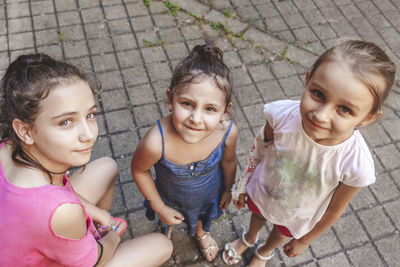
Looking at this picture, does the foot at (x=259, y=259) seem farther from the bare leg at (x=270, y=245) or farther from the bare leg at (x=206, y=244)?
the bare leg at (x=206, y=244)

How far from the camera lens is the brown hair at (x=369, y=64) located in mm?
1320

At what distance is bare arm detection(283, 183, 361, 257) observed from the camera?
5.29 feet

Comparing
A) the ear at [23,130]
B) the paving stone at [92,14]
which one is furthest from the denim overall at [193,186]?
the paving stone at [92,14]

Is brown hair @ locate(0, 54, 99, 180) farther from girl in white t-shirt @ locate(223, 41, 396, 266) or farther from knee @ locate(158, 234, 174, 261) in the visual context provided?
girl in white t-shirt @ locate(223, 41, 396, 266)

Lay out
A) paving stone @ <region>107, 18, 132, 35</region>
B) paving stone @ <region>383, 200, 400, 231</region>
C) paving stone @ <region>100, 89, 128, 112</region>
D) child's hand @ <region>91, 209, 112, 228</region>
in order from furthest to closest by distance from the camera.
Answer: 1. paving stone @ <region>107, 18, 132, 35</region>
2. paving stone @ <region>100, 89, 128, 112</region>
3. paving stone @ <region>383, 200, 400, 231</region>
4. child's hand @ <region>91, 209, 112, 228</region>

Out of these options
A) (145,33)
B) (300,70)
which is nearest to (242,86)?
(300,70)

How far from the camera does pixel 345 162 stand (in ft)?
5.09

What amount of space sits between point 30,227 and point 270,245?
59.4 inches

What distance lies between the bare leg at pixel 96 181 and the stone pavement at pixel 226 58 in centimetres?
54

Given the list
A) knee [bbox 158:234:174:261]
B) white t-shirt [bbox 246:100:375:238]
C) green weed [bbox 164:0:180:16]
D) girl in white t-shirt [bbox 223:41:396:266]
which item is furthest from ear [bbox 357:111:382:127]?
green weed [bbox 164:0:180:16]

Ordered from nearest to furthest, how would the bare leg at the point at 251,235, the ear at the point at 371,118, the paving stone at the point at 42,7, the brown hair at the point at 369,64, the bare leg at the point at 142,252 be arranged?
1. the brown hair at the point at 369,64
2. the ear at the point at 371,118
3. the bare leg at the point at 142,252
4. the bare leg at the point at 251,235
5. the paving stone at the point at 42,7

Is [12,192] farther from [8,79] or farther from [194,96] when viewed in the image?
[194,96]

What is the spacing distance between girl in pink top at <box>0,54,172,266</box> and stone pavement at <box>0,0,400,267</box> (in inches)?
44.4

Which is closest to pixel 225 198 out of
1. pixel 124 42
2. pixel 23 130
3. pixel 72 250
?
pixel 72 250
